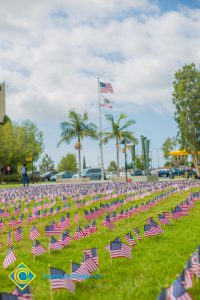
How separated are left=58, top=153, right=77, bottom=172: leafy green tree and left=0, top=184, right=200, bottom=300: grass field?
75.4 meters

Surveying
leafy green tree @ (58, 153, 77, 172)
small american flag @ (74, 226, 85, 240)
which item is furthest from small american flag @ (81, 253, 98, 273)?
leafy green tree @ (58, 153, 77, 172)

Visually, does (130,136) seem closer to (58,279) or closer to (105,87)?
(105,87)

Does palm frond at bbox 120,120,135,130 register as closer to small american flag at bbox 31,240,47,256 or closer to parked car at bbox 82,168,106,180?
parked car at bbox 82,168,106,180

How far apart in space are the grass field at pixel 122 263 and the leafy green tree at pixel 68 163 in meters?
75.4

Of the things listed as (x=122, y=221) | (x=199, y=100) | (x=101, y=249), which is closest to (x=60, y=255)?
(x=101, y=249)

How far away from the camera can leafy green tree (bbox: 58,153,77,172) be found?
8588 centimetres

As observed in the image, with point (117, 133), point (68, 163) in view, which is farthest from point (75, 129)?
point (68, 163)

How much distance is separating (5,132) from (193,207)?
4520 cm

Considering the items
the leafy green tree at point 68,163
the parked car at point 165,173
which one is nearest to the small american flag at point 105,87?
the parked car at point 165,173

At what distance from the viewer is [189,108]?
44.5 m

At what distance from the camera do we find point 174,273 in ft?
19.2

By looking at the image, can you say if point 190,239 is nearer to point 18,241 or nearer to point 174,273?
point 174,273

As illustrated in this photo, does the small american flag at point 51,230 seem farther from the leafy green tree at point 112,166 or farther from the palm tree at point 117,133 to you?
the leafy green tree at point 112,166

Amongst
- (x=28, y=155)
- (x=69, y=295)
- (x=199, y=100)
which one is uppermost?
(x=199, y=100)
